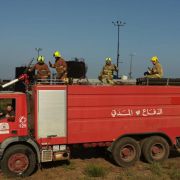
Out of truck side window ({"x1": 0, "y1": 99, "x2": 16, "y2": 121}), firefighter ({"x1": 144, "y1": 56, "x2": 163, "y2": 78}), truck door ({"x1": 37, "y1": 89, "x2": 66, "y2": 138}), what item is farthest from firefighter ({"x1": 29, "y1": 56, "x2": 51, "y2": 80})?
firefighter ({"x1": 144, "y1": 56, "x2": 163, "y2": 78})

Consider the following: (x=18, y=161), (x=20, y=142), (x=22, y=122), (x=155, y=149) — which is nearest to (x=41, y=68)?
(x=22, y=122)

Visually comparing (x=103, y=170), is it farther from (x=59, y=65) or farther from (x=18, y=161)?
(x=59, y=65)

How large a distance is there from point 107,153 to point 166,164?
177 cm

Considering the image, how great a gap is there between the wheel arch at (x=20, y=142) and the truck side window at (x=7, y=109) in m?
0.54

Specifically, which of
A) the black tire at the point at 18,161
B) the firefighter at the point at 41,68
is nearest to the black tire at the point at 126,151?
the black tire at the point at 18,161

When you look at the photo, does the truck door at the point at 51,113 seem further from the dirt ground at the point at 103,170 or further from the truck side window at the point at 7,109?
the dirt ground at the point at 103,170

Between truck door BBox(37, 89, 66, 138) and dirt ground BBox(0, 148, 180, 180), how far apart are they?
1019mm

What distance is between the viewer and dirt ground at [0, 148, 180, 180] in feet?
33.7

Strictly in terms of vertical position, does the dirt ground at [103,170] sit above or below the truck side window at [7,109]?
below

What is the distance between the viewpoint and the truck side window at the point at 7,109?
10.3m

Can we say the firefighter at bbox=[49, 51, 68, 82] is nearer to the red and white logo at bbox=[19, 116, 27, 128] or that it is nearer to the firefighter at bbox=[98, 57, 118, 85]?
Answer: the firefighter at bbox=[98, 57, 118, 85]

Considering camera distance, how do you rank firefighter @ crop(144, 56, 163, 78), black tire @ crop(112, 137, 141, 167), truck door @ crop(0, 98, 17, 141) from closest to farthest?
truck door @ crop(0, 98, 17, 141) → black tire @ crop(112, 137, 141, 167) → firefighter @ crop(144, 56, 163, 78)

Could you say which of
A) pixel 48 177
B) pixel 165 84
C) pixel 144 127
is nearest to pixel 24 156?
pixel 48 177

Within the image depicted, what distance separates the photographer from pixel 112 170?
11.1 meters
